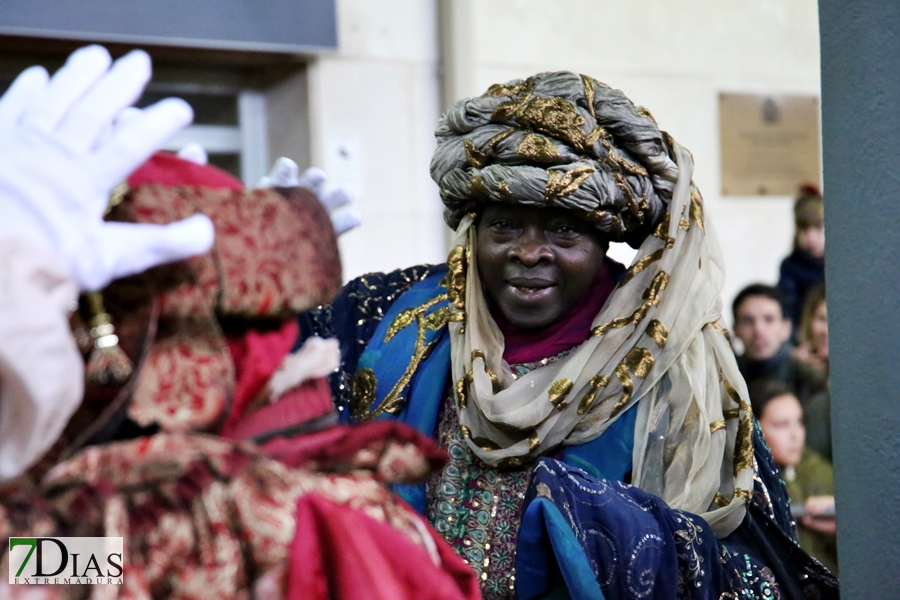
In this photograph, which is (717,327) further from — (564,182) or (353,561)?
(353,561)

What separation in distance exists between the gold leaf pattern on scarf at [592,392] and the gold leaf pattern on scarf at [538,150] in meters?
0.47

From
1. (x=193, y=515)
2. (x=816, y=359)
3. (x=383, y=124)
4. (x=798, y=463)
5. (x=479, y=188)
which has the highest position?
(x=383, y=124)

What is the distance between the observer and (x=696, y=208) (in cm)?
250

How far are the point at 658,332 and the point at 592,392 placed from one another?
0.65ft

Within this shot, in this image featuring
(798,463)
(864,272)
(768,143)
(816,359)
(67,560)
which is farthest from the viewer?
(768,143)

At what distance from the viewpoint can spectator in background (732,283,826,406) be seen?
447 centimetres

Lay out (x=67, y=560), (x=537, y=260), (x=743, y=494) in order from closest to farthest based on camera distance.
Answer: (x=67, y=560), (x=743, y=494), (x=537, y=260)

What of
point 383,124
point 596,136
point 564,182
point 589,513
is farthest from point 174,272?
point 383,124

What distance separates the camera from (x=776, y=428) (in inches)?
165

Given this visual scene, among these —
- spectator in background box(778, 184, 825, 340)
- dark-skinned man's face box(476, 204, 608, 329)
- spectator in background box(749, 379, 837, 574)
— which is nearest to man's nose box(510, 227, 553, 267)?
dark-skinned man's face box(476, 204, 608, 329)

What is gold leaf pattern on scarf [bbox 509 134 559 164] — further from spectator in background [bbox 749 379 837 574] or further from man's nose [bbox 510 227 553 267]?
spectator in background [bbox 749 379 837 574]

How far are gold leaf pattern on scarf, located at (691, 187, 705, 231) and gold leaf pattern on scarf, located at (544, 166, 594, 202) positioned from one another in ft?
0.99

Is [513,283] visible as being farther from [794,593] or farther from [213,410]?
[213,410]

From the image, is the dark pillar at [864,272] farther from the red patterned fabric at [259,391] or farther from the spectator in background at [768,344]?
the spectator in background at [768,344]
